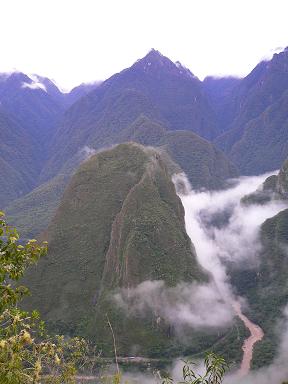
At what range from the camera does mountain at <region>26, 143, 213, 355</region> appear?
7531 cm

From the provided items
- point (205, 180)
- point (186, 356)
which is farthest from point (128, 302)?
point (205, 180)

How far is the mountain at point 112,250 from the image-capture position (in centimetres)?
7531

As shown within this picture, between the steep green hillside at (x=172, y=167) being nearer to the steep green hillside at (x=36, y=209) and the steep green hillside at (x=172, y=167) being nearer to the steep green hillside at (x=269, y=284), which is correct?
the steep green hillside at (x=36, y=209)

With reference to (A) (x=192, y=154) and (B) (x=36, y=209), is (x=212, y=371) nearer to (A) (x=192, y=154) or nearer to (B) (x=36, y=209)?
(B) (x=36, y=209)

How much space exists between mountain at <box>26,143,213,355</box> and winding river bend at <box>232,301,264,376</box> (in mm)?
7759

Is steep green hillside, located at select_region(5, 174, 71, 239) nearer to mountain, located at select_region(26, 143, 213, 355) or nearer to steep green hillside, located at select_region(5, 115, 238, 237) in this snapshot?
steep green hillside, located at select_region(5, 115, 238, 237)

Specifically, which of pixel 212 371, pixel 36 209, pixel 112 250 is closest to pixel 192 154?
pixel 36 209

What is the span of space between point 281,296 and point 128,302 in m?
31.5

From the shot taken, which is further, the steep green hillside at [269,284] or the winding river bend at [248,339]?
the steep green hillside at [269,284]

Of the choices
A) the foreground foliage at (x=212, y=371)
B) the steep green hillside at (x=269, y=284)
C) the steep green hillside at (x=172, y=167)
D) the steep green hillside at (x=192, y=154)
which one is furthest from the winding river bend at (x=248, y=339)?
the steep green hillside at (x=192, y=154)

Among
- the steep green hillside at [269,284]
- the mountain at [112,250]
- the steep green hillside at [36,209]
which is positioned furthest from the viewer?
the steep green hillside at [36,209]

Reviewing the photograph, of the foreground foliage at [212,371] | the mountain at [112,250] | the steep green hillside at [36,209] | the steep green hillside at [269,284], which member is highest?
the foreground foliage at [212,371]

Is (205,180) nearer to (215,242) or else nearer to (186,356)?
(215,242)

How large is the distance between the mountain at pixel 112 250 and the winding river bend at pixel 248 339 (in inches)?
305
